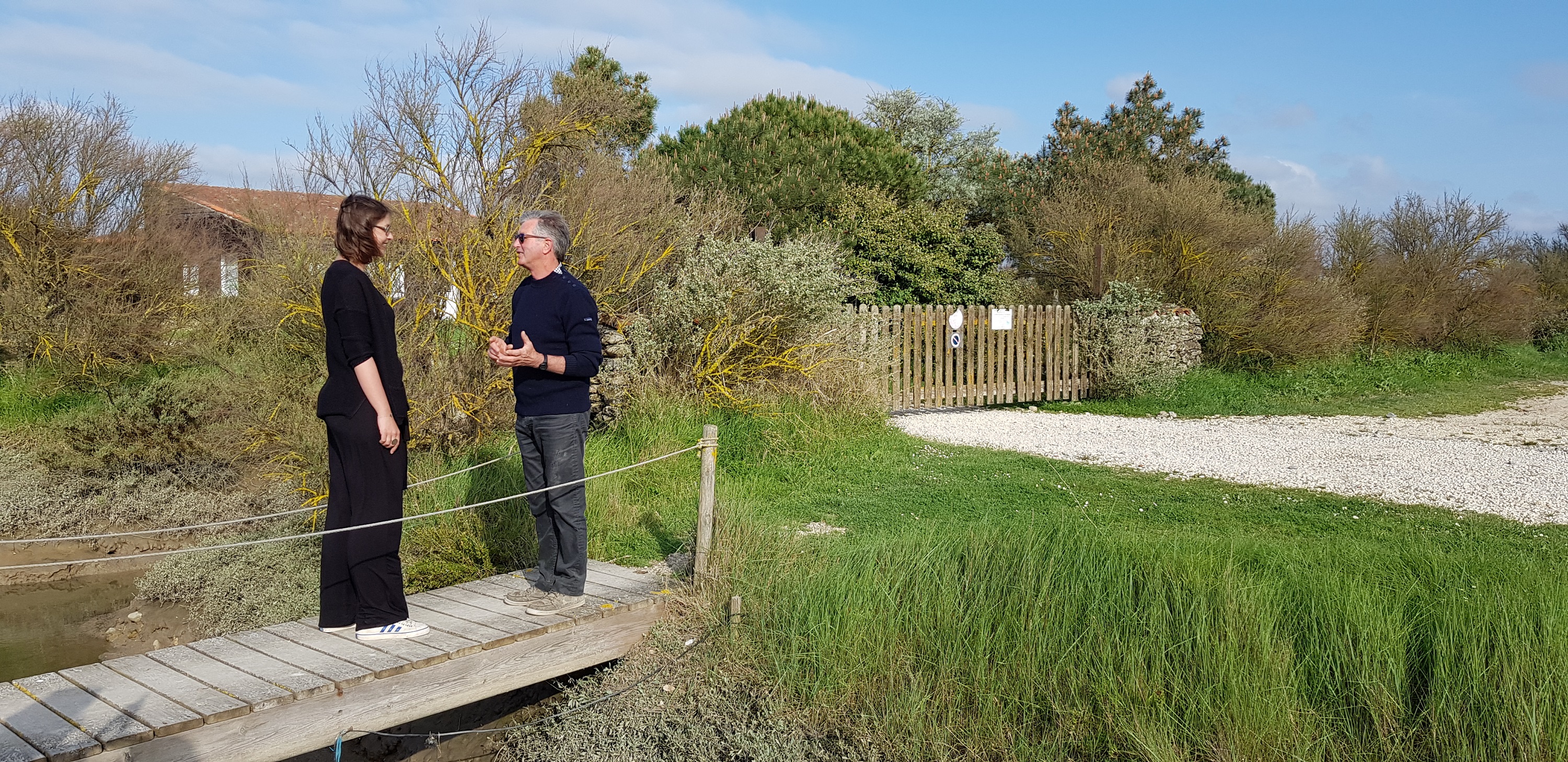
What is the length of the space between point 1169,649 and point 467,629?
3.14 meters

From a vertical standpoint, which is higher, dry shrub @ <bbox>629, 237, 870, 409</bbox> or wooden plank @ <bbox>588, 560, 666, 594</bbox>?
dry shrub @ <bbox>629, 237, 870, 409</bbox>

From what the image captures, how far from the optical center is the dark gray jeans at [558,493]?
175 inches

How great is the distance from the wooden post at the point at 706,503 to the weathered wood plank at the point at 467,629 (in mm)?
1121

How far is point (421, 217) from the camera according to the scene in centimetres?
878

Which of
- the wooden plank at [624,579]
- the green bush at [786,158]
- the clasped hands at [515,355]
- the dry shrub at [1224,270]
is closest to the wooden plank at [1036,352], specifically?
the dry shrub at [1224,270]

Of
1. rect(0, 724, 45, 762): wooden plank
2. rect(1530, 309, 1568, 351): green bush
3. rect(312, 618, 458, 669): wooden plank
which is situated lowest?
rect(0, 724, 45, 762): wooden plank

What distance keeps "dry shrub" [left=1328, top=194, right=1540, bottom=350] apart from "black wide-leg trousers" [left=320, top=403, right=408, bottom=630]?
1999cm

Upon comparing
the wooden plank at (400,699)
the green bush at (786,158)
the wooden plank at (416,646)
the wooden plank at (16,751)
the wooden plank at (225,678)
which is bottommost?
the wooden plank at (400,699)

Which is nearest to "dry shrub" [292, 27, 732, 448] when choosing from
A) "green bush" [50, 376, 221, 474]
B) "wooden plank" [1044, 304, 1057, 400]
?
"green bush" [50, 376, 221, 474]

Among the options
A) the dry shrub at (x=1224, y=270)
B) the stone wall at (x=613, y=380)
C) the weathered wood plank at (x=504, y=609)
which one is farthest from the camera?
the dry shrub at (x=1224, y=270)

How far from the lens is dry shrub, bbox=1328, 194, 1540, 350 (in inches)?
766

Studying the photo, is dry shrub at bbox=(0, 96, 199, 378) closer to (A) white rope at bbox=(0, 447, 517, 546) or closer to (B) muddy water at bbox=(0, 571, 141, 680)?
(B) muddy water at bbox=(0, 571, 141, 680)

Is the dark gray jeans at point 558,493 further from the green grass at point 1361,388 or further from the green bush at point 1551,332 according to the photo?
the green bush at point 1551,332

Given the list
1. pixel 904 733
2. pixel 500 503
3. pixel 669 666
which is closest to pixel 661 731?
pixel 669 666
